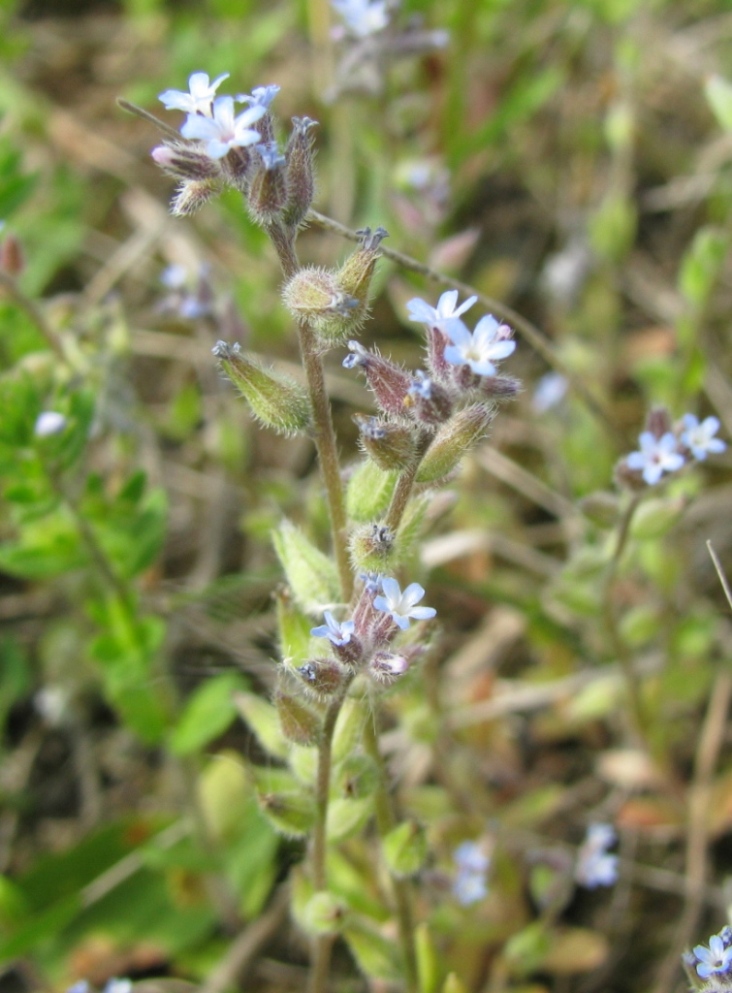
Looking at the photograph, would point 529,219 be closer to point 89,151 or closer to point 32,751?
point 89,151

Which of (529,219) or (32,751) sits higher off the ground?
(529,219)

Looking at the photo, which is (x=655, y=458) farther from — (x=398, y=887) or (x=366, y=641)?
(x=398, y=887)

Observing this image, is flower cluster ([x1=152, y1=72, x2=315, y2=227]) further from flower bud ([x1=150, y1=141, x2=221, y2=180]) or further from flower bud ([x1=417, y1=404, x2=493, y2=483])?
flower bud ([x1=417, y1=404, x2=493, y2=483])

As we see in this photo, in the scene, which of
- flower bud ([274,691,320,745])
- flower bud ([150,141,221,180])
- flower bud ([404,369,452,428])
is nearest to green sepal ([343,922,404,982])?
flower bud ([274,691,320,745])

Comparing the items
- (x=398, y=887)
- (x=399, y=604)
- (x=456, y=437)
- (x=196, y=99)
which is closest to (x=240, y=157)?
(x=196, y=99)

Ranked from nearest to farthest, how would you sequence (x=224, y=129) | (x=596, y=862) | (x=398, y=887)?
(x=224, y=129) → (x=398, y=887) → (x=596, y=862)

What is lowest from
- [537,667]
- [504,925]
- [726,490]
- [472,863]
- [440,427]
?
[504,925]

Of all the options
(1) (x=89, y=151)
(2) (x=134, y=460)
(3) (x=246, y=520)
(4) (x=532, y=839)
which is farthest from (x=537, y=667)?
(1) (x=89, y=151)
